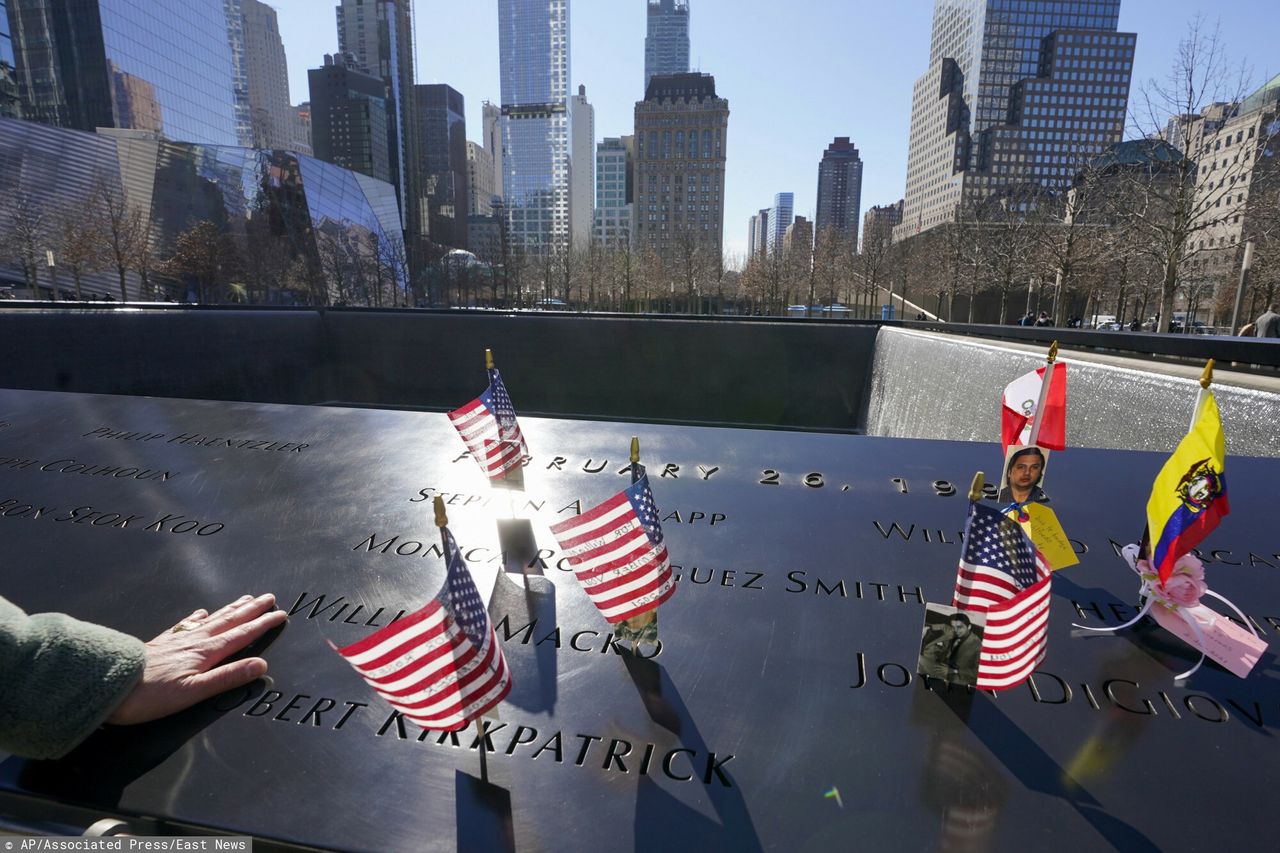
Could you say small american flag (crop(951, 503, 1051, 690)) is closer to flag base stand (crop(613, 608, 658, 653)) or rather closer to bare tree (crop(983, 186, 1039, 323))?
flag base stand (crop(613, 608, 658, 653))

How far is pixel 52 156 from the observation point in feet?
145

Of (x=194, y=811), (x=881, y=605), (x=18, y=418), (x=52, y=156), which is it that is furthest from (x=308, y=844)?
(x=52, y=156)

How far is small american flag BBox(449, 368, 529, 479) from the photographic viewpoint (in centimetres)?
277

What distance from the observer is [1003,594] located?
1.71 meters

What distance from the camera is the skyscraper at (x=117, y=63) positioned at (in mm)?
57531

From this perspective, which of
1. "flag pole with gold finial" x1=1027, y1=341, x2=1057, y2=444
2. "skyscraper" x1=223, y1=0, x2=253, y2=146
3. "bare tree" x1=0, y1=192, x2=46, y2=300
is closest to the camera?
"flag pole with gold finial" x1=1027, y1=341, x2=1057, y2=444

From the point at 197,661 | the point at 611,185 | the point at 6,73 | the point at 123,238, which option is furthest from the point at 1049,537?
the point at 611,185

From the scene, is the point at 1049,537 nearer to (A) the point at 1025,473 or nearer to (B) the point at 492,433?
(A) the point at 1025,473

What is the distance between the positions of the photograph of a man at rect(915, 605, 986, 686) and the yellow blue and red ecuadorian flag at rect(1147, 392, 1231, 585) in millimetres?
703

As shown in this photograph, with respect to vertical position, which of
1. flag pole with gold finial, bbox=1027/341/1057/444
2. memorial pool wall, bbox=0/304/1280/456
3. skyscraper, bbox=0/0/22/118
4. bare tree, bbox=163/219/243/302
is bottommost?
memorial pool wall, bbox=0/304/1280/456

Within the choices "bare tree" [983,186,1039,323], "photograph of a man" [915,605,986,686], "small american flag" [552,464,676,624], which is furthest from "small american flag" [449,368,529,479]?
"bare tree" [983,186,1039,323]

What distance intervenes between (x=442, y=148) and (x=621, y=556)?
544 feet

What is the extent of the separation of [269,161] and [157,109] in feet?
83.5

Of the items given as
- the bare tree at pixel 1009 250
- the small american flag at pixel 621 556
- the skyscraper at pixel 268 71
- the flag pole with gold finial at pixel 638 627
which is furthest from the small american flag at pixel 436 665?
the skyscraper at pixel 268 71
